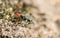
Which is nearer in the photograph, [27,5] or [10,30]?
[10,30]

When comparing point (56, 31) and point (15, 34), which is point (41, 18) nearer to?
point (56, 31)

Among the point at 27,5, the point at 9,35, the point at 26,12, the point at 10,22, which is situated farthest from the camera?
the point at 27,5

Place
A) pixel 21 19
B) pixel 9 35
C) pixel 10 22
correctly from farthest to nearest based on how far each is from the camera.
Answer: pixel 21 19, pixel 10 22, pixel 9 35

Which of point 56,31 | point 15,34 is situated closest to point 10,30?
point 15,34

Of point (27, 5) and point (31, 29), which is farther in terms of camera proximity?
point (27, 5)

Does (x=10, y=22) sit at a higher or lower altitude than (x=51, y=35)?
higher

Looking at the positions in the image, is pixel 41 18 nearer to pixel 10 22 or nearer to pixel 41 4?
pixel 41 4

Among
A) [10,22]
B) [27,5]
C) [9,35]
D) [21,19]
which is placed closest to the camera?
[9,35]

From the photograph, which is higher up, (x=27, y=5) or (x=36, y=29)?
(x=27, y=5)

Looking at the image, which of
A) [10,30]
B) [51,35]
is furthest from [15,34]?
[51,35]
